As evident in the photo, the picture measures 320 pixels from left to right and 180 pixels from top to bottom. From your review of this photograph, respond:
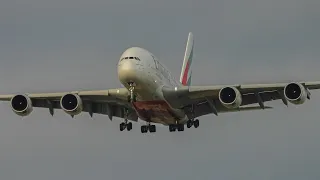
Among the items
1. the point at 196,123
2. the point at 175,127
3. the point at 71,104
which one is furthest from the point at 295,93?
the point at 71,104

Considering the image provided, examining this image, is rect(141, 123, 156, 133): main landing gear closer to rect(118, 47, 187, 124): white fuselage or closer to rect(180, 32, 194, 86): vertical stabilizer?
rect(118, 47, 187, 124): white fuselage

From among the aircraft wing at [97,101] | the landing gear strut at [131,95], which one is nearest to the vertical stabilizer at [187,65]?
the aircraft wing at [97,101]

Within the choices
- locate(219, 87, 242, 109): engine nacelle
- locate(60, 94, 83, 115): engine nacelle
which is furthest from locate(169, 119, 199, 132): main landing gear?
locate(60, 94, 83, 115): engine nacelle

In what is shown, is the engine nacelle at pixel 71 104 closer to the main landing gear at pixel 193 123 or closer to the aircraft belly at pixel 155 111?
the aircraft belly at pixel 155 111

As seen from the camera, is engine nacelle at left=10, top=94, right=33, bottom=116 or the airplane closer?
the airplane

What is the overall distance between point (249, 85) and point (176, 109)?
5.13m

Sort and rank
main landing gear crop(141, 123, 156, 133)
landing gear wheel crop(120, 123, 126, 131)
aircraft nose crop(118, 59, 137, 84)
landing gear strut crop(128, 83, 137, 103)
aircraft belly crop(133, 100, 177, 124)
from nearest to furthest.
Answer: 1. aircraft nose crop(118, 59, 137, 84)
2. landing gear strut crop(128, 83, 137, 103)
3. aircraft belly crop(133, 100, 177, 124)
4. landing gear wheel crop(120, 123, 126, 131)
5. main landing gear crop(141, 123, 156, 133)

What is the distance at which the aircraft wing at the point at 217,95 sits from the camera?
191ft

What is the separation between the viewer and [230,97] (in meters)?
58.3

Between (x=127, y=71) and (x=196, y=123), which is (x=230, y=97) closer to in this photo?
(x=127, y=71)

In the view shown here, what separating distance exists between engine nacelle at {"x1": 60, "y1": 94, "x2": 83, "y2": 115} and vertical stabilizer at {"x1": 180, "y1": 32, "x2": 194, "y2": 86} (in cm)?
1651

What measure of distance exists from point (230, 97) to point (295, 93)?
393 centimetres

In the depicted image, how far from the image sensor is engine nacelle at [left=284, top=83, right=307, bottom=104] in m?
57.0

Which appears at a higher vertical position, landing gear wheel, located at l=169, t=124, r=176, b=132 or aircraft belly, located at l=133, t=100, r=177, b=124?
aircraft belly, located at l=133, t=100, r=177, b=124
